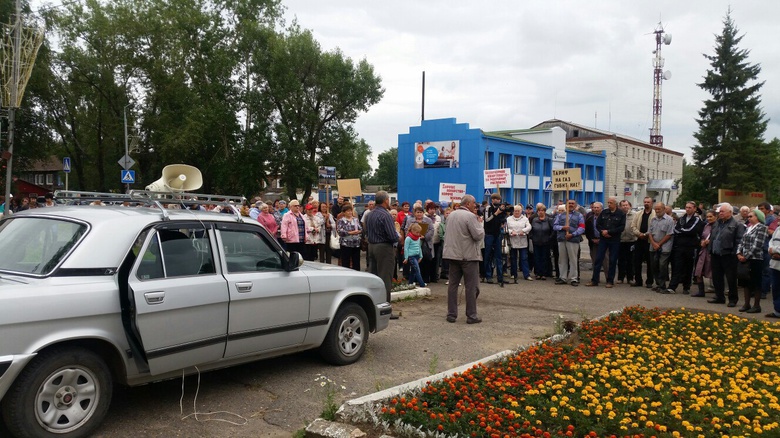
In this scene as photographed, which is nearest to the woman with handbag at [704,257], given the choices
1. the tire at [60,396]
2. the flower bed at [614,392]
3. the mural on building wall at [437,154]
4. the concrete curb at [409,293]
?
the flower bed at [614,392]

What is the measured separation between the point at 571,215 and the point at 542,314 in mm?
4808

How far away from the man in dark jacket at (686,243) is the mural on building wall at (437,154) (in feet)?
94.4

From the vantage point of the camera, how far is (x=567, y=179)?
52.4 feet

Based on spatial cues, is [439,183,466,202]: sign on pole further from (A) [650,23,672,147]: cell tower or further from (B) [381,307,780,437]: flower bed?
(A) [650,23,672,147]: cell tower

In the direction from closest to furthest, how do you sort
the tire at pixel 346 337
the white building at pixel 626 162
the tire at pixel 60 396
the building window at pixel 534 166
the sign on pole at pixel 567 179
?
the tire at pixel 60 396
the tire at pixel 346 337
the sign on pole at pixel 567 179
the building window at pixel 534 166
the white building at pixel 626 162

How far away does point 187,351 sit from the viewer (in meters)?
4.95

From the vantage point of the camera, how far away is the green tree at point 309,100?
3991 centimetres

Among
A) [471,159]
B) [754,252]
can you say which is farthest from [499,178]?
[471,159]

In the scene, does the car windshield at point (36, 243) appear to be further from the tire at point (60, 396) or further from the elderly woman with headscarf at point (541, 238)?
the elderly woman with headscarf at point (541, 238)

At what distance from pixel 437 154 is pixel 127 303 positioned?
38.3 m

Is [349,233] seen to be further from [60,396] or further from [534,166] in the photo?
[534,166]

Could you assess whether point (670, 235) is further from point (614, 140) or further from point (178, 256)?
point (614, 140)

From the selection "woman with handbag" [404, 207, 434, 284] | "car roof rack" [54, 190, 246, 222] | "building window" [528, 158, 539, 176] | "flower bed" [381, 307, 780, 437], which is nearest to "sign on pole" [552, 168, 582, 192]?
"woman with handbag" [404, 207, 434, 284]

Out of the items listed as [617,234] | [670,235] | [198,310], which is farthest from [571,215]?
[198,310]
